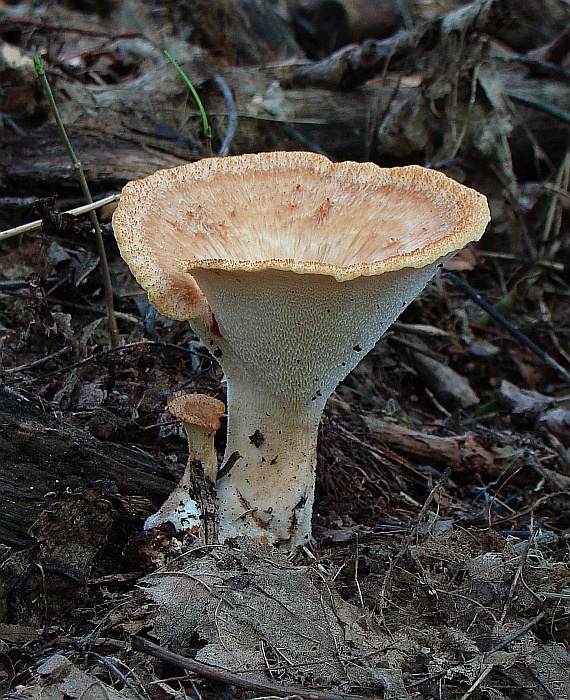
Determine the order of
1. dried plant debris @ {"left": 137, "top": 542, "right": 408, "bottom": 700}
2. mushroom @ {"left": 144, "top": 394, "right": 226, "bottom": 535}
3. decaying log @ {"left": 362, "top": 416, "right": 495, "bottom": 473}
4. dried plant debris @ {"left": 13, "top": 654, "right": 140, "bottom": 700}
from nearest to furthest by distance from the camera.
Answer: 1. dried plant debris @ {"left": 13, "top": 654, "right": 140, "bottom": 700}
2. dried plant debris @ {"left": 137, "top": 542, "right": 408, "bottom": 700}
3. mushroom @ {"left": 144, "top": 394, "right": 226, "bottom": 535}
4. decaying log @ {"left": 362, "top": 416, "right": 495, "bottom": 473}

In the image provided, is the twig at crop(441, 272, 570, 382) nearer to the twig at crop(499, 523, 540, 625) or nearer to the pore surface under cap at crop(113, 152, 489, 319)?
the pore surface under cap at crop(113, 152, 489, 319)

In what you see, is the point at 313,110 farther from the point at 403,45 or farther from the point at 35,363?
the point at 35,363

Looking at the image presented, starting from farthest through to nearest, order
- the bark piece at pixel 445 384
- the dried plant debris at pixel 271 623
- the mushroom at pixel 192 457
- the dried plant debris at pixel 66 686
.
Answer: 1. the bark piece at pixel 445 384
2. the mushroom at pixel 192 457
3. the dried plant debris at pixel 271 623
4. the dried plant debris at pixel 66 686

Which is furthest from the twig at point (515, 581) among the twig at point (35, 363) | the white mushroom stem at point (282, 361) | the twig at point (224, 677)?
the twig at point (35, 363)

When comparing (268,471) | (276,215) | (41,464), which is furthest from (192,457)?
(276,215)

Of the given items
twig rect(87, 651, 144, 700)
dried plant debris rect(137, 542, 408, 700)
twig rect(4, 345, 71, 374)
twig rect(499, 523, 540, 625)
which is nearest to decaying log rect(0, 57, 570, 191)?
twig rect(4, 345, 71, 374)

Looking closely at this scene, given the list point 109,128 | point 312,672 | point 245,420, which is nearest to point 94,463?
point 245,420

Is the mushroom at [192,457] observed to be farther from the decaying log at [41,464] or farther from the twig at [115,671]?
the twig at [115,671]

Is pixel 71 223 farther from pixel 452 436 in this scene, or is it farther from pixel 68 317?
pixel 452 436
